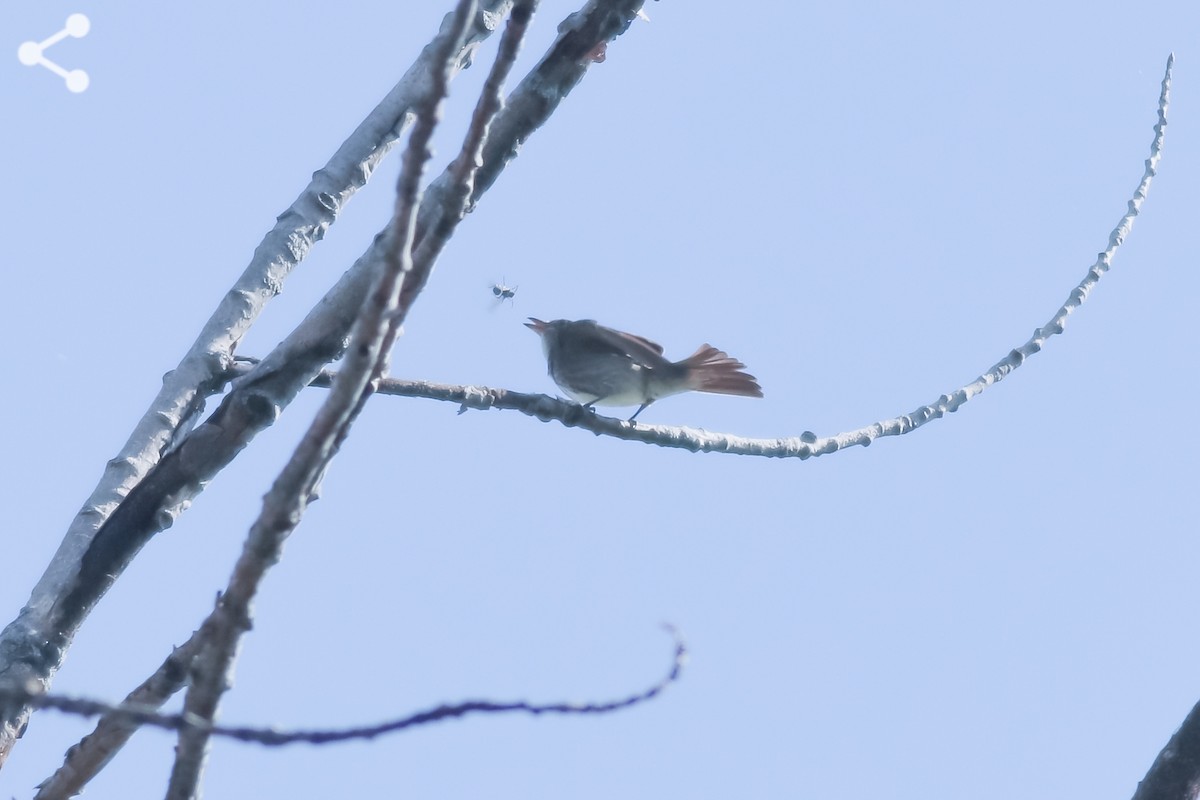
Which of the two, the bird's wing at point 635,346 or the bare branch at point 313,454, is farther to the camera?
the bird's wing at point 635,346

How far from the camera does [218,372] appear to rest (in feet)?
12.0

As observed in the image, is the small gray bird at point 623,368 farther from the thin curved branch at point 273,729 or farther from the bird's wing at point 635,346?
the thin curved branch at point 273,729

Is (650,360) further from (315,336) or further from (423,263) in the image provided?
(423,263)

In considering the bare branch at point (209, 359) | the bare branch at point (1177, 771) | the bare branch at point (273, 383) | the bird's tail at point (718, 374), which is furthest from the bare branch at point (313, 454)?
the bird's tail at point (718, 374)

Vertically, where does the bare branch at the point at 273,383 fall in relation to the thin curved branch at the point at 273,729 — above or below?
above

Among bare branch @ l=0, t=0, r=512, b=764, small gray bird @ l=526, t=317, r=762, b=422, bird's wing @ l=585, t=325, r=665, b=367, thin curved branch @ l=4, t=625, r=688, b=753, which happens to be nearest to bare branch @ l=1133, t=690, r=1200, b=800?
thin curved branch @ l=4, t=625, r=688, b=753

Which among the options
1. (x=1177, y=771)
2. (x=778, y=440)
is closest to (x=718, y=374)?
(x=778, y=440)

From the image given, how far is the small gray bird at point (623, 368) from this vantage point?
687cm

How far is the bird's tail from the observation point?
674 centimetres

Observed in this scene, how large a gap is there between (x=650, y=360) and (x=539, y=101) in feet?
13.3

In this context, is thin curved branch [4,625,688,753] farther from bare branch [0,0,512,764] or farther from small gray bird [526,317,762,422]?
small gray bird [526,317,762,422]

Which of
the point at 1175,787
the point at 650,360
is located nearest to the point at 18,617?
the point at 1175,787

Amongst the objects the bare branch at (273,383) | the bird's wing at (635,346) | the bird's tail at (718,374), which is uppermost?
the bird's wing at (635,346)

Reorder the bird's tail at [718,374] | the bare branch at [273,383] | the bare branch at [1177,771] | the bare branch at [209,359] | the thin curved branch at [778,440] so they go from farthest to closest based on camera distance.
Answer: the bird's tail at [718,374]
the thin curved branch at [778,440]
the bare branch at [273,383]
the bare branch at [209,359]
the bare branch at [1177,771]
